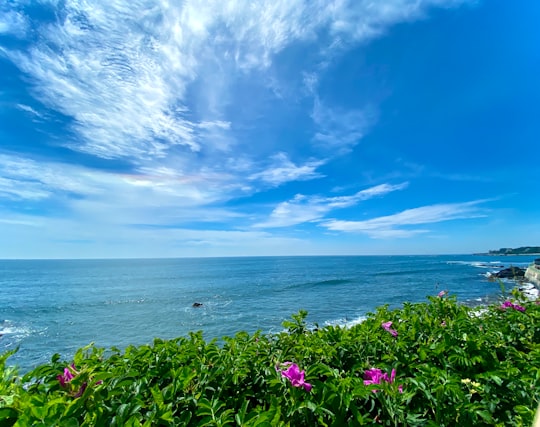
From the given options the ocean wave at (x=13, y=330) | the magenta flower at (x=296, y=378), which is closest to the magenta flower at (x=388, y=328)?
the magenta flower at (x=296, y=378)

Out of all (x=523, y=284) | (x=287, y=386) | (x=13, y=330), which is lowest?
Answer: (x=13, y=330)

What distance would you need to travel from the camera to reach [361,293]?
35406 mm

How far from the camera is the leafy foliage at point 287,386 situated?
1.14 m

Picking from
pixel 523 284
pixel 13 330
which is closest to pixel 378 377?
pixel 13 330

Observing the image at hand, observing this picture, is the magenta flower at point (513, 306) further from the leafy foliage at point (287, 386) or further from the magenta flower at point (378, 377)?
the magenta flower at point (378, 377)

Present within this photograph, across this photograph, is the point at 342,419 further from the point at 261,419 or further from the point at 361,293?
the point at 361,293

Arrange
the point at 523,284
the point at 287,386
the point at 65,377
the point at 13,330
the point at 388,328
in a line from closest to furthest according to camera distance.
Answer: the point at 65,377, the point at 287,386, the point at 388,328, the point at 13,330, the point at 523,284

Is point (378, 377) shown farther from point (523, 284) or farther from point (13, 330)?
point (523, 284)

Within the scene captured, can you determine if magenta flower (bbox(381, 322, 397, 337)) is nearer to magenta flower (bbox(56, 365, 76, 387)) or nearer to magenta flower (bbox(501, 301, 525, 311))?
magenta flower (bbox(501, 301, 525, 311))

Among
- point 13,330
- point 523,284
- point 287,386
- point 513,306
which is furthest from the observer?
point 523,284

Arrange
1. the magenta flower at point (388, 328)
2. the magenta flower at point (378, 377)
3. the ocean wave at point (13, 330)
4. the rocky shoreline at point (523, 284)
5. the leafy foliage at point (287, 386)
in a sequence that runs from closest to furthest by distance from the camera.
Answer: the leafy foliage at point (287, 386)
the magenta flower at point (378, 377)
the magenta flower at point (388, 328)
the rocky shoreline at point (523, 284)
the ocean wave at point (13, 330)

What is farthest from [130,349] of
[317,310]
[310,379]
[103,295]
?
[103,295]

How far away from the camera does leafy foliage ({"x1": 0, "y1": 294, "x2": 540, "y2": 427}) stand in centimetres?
114

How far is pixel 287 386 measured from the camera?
149cm
